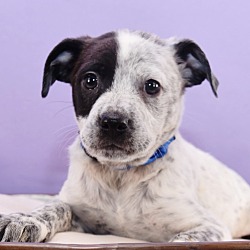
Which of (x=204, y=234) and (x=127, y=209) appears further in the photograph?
(x=127, y=209)

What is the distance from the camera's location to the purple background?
11.5 feet

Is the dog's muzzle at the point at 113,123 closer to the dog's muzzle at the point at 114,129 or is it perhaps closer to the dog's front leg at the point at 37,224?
the dog's muzzle at the point at 114,129

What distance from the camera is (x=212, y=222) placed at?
231cm

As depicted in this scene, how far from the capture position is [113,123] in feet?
6.81

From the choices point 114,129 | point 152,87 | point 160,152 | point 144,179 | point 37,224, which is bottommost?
point 37,224

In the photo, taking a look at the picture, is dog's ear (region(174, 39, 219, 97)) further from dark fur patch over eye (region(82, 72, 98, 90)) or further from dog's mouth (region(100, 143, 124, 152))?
dog's mouth (region(100, 143, 124, 152))

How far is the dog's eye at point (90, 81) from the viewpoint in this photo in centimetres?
228

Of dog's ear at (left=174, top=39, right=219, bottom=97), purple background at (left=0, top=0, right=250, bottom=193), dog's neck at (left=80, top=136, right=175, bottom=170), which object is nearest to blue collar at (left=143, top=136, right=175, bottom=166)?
dog's neck at (left=80, top=136, right=175, bottom=170)

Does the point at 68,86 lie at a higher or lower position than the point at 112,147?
lower

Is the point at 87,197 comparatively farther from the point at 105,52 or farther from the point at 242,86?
the point at 242,86

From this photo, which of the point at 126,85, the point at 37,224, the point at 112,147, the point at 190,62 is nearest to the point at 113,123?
the point at 112,147

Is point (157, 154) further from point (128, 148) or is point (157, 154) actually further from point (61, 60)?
point (61, 60)

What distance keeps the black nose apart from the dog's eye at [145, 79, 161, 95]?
25cm

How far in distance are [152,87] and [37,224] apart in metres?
0.69
